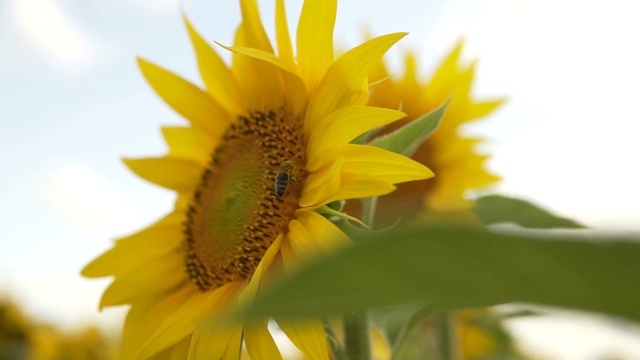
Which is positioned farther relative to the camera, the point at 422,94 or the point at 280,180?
the point at 422,94

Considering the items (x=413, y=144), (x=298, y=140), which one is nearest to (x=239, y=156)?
(x=298, y=140)

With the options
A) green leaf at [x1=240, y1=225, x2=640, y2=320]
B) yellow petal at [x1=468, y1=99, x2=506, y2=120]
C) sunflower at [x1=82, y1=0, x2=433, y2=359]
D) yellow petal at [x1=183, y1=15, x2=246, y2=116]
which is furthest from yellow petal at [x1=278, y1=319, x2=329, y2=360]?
yellow petal at [x1=468, y1=99, x2=506, y2=120]

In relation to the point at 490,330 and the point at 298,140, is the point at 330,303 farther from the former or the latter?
the point at 490,330

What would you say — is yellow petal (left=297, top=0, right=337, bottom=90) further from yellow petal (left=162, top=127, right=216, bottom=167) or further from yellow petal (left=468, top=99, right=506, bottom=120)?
yellow petal (left=468, top=99, right=506, bottom=120)

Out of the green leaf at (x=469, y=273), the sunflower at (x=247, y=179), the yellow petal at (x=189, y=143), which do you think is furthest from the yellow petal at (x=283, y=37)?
the green leaf at (x=469, y=273)

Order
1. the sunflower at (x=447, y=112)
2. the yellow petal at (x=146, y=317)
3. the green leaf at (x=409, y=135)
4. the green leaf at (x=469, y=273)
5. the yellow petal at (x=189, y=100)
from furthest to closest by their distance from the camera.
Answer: the sunflower at (x=447, y=112)
the yellow petal at (x=189, y=100)
the yellow petal at (x=146, y=317)
the green leaf at (x=409, y=135)
the green leaf at (x=469, y=273)

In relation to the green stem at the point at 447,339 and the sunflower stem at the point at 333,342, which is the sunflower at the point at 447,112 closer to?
the green stem at the point at 447,339
